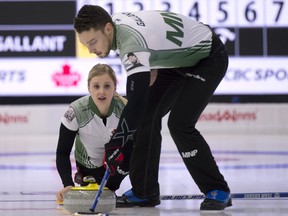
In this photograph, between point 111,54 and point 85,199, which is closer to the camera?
point 85,199

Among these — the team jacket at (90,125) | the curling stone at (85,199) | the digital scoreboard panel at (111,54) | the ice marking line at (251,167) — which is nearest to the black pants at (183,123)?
the team jacket at (90,125)

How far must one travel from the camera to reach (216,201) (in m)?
3.44

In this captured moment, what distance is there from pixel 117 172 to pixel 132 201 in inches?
6.5

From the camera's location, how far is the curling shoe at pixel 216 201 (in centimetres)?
341

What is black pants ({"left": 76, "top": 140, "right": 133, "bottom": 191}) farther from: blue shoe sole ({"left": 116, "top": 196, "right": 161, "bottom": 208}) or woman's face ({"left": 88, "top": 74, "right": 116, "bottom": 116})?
woman's face ({"left": 88, "top": 74, "right": 116, "bottom": 116})

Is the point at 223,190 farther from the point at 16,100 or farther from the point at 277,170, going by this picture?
the point at 16,100

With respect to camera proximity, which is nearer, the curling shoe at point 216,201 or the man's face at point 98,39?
the man's face at point 98,39

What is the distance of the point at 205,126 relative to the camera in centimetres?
1039

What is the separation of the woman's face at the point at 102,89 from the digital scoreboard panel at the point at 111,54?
270 inches

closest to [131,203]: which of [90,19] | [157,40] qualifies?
[157,40]

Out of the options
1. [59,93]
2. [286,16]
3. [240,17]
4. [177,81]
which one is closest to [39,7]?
[59,93]

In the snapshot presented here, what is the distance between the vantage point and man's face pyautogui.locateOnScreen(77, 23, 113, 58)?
3002 mm

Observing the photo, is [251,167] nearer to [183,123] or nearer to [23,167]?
[23,167]

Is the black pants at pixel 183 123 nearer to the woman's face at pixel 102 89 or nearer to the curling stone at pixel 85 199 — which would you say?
the woman's face at pixel 102 89
